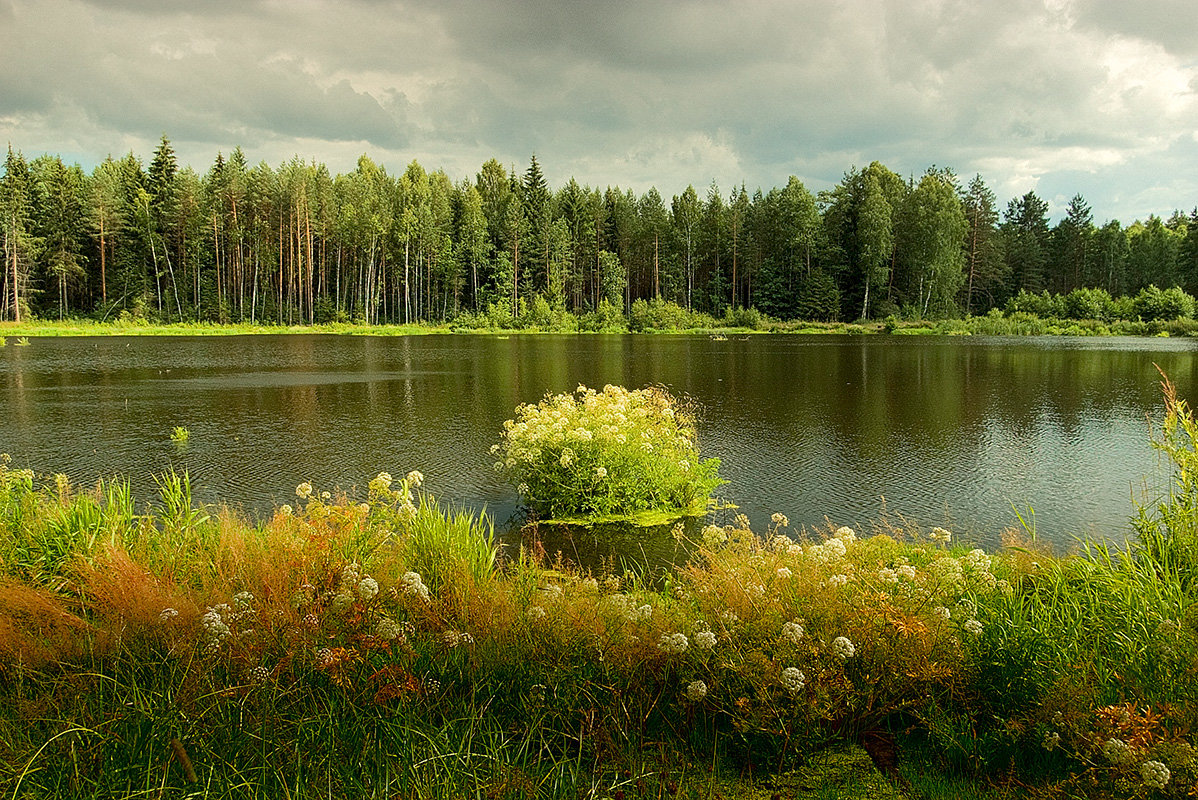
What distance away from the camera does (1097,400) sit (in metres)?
23.8

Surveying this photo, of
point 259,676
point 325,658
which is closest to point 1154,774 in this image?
point 325,658

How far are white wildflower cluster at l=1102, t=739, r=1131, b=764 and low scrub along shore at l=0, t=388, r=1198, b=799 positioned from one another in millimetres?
14

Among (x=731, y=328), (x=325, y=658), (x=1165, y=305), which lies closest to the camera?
(x=325, y=658)

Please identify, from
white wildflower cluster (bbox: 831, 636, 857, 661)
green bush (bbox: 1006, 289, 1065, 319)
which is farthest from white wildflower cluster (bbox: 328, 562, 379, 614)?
green bush (bbox: 1006, 289, 1065, 319)

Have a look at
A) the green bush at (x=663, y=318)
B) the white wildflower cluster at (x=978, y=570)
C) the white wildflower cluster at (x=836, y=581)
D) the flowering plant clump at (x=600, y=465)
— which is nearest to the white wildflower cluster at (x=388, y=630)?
the white wildflower cluster at (x=836, y=581)

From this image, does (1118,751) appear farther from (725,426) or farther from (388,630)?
(725,426)

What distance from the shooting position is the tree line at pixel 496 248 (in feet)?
240

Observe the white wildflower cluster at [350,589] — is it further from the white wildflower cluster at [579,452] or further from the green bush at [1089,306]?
the green bush at [1089,306]

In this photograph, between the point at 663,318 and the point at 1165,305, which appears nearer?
the point at 1165,305

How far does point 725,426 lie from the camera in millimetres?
19062

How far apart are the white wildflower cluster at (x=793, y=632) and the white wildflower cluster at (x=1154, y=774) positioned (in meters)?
1.46

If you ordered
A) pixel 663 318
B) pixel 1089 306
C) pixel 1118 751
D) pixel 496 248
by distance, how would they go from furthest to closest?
1. pixel 496 248
2. pixel 663 318
3. pixel 1089 306
4. pixel 1118 751

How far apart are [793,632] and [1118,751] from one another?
142cm

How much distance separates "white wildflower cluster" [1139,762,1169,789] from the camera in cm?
283
